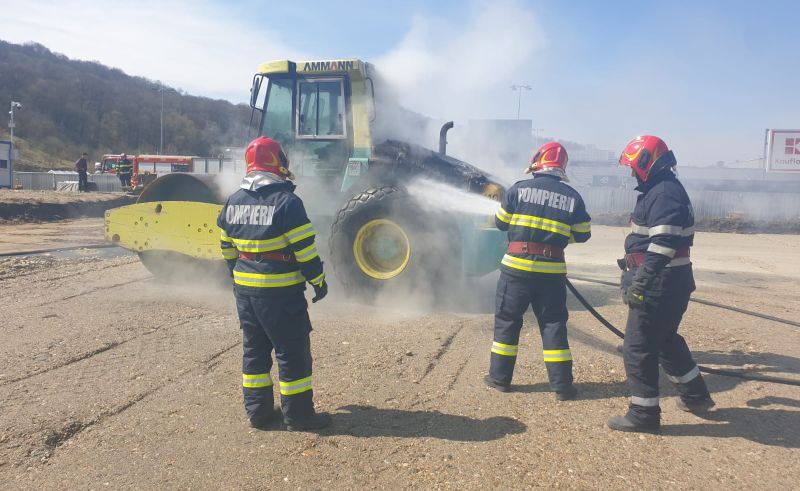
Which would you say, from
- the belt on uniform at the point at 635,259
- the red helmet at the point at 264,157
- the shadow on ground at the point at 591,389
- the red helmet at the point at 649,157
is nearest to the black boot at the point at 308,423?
the shadow on ground at the point at 591,389

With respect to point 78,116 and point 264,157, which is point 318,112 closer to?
point 264,157

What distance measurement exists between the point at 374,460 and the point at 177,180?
6636 millimetres

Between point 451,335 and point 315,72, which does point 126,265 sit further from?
point 451,335

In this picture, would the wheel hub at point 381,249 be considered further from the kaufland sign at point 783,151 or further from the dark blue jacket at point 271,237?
the kaufland sign at point 783,151

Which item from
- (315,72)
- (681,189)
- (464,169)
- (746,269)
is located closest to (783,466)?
(681,189)

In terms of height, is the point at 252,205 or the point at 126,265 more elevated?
the point at 252,205

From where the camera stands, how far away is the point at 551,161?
4.59 metres

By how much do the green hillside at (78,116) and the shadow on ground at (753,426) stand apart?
4960 cm

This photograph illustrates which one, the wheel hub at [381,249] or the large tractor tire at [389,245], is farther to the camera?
the wheel hub at [381,249]

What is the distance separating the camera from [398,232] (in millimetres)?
6750

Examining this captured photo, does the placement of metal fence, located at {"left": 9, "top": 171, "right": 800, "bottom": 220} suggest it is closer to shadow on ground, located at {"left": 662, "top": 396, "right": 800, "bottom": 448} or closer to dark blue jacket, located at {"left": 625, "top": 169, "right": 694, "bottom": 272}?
shadow on ground, located at {"left": 662, "top": 396, "right": 800, "bottom": 448}

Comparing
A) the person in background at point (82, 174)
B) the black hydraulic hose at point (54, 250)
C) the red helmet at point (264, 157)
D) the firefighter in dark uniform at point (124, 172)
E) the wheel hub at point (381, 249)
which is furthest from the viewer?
the firefighter in dark uniform at point (124, 172)

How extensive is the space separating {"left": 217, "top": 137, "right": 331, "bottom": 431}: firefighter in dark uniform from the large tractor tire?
2.90m

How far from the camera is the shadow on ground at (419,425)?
361 centimetres
